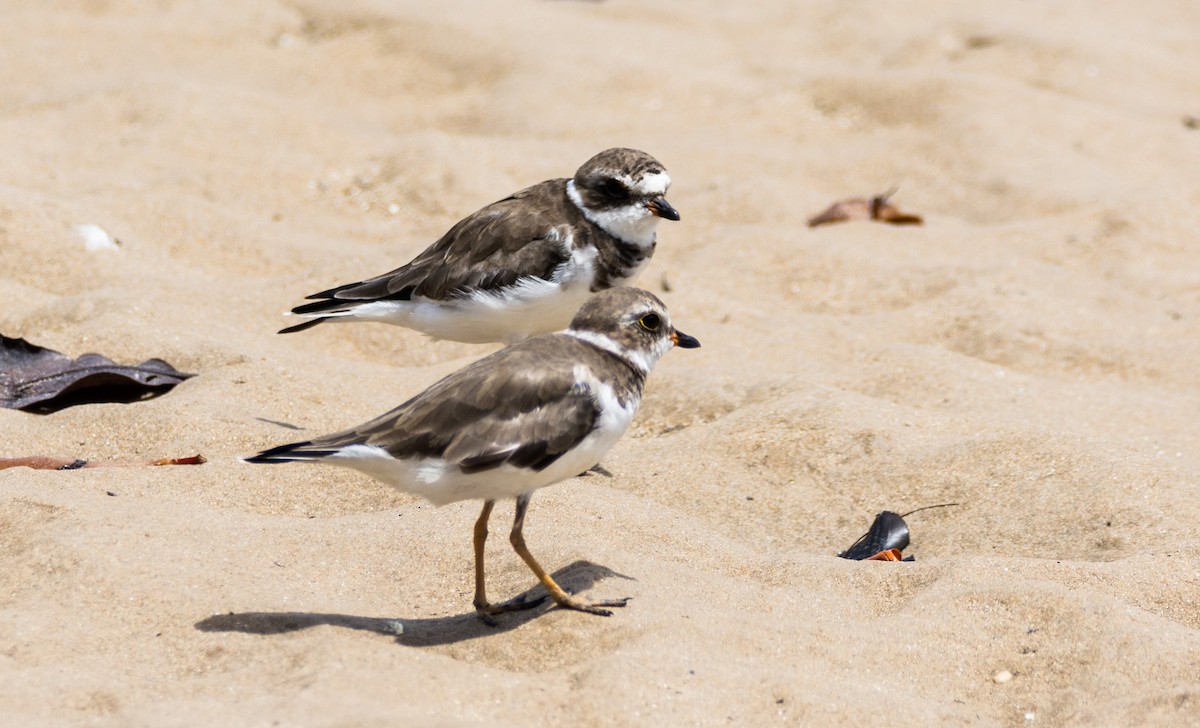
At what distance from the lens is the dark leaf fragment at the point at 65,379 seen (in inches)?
230

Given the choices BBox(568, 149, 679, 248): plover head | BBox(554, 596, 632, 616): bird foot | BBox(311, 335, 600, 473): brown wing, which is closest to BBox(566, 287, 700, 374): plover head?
BBox(311, 335, 600, 473): brown wing

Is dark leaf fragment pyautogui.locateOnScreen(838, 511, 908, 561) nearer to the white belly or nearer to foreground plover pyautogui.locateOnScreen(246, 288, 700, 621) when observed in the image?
foreground plover pyautogui.locateOnScreen(246, 288, 700, 621)

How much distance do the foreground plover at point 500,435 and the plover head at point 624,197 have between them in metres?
1.79

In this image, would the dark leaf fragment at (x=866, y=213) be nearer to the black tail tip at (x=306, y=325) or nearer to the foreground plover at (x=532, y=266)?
the foreground plover at (x=532, y=266)

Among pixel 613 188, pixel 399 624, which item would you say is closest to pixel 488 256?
pixel 613 188

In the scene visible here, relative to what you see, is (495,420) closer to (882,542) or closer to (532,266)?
(882,542)

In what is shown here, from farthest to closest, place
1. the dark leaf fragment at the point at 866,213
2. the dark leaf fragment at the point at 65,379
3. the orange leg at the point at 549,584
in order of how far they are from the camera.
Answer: the dark leaf fragment at the point at 866,213 → the dark leaf fragment at the point at 65,379 → the orange leg at the point at 549,584

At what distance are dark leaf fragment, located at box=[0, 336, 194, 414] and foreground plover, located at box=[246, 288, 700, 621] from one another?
214 cm

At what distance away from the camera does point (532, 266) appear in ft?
19.9

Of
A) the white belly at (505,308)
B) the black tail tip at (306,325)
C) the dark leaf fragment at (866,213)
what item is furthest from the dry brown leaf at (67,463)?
the dark leaf fragment at (866,213)

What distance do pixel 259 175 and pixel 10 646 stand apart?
5.26 m

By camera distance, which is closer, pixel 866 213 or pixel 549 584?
pixel 549 584

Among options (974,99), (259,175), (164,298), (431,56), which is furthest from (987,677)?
(431,56)

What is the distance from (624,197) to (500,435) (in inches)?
91.1
